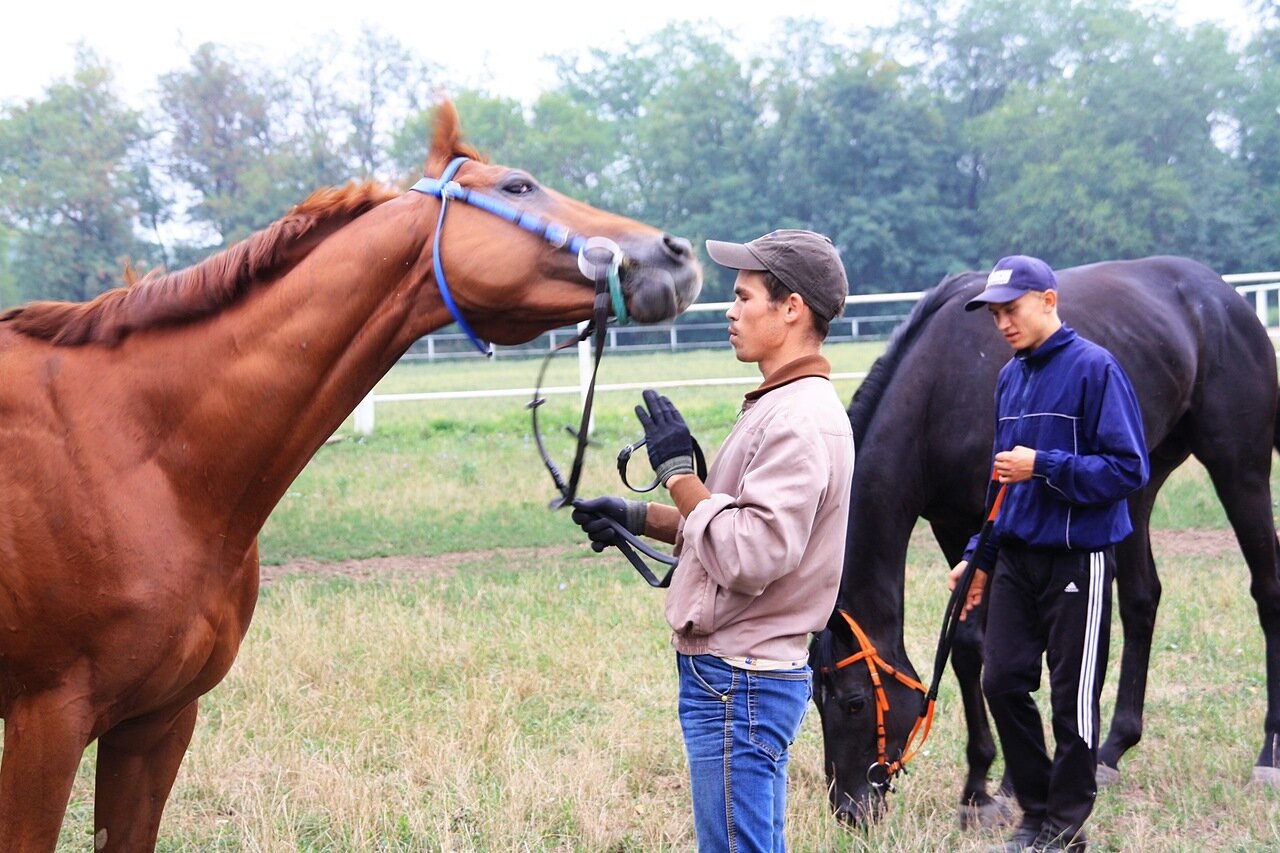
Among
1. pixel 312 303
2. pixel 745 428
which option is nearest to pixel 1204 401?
pixel 745 428

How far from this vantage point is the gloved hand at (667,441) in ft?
7.85

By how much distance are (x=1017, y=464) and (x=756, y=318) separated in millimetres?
1336

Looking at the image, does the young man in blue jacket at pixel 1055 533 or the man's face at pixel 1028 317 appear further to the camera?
the man's face at pixel 1028 317

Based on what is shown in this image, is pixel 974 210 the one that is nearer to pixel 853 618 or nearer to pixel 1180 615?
pixel 1180 615

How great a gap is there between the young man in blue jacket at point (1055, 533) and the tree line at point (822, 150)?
38808mm

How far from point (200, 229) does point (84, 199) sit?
404cm

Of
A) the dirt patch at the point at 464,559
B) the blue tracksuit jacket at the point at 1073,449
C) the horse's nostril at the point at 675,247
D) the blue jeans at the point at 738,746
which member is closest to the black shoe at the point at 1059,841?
the blue tracksuit jacket at the point at 1073,449

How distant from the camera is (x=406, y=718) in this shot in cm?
487

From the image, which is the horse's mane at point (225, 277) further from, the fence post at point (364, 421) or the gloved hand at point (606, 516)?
the fence post at point (364, 421)

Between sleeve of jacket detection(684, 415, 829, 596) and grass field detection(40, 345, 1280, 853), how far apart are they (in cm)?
177

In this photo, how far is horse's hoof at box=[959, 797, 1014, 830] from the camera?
4.05 m

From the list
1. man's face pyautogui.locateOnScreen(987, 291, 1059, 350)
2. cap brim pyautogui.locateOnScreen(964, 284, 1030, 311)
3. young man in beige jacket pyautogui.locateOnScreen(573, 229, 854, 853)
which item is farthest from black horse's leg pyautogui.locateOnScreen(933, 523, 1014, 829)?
young man in beige jacket pyautogui.locateOnScreen(573, 229, 854, 853)

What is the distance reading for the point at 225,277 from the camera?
258 cm

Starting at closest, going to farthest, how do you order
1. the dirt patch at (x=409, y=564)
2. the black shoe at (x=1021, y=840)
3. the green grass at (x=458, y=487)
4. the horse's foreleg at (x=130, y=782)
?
the horse's foreleg at (x=130, y=782), the black shoe at (x=1021, y=840), the dirt patch at (x=409, y=564), the green grass at (x=458, y=487)
